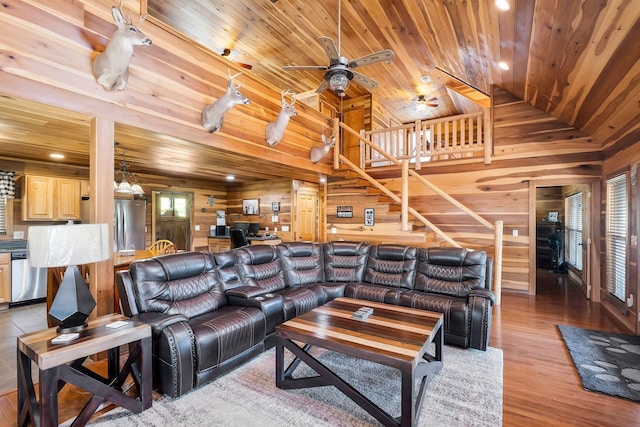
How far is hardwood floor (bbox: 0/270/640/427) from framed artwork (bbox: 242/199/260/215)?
5716mm

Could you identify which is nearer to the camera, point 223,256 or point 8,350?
point 8,350

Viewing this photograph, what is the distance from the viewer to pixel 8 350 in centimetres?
315

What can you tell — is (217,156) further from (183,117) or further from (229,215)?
(229,215)

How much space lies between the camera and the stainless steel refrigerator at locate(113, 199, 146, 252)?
5859 mm

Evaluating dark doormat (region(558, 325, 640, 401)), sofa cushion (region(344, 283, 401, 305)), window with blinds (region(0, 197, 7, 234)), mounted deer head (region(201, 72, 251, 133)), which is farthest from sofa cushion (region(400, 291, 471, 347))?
window with blinds (region(0, 197, 7, 234))

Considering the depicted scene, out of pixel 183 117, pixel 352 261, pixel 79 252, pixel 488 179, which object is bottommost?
pixel 352 261

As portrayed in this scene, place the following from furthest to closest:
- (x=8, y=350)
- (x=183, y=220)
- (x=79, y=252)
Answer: (x=183, y=220) < (x=8, y=350) < (x=79, y=252)

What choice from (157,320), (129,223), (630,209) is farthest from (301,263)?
(630,209)

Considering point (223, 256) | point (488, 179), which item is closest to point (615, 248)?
point (488, 179)

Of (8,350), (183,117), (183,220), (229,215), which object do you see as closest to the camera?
(8,350)

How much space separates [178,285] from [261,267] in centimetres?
115

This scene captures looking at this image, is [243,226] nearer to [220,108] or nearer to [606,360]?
[220,108]

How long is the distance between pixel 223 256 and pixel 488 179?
16.9 ft

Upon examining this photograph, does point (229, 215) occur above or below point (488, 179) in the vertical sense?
below
